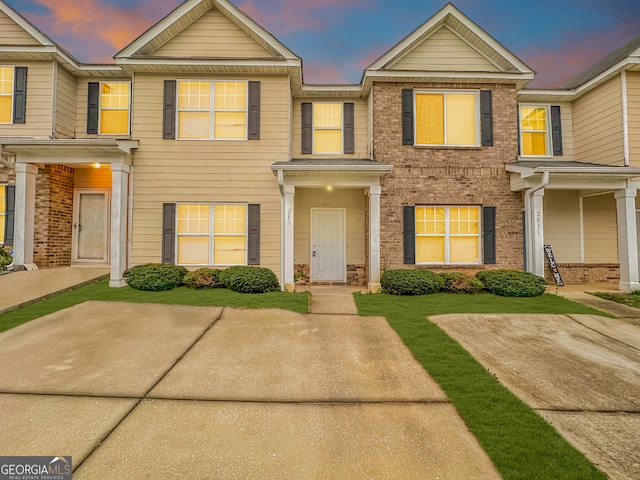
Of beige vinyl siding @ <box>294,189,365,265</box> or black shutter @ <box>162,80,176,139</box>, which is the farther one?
beige vinyl siding @ <box>294,189,365,265</box>

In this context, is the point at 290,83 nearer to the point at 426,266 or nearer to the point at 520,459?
the point at 426,266

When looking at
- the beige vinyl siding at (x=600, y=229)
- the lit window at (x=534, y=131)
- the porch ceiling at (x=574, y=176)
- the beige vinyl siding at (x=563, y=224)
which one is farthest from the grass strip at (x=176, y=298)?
the beige vinyl siding at (x=600, y=229)

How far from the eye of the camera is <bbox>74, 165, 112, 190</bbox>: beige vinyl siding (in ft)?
37.5

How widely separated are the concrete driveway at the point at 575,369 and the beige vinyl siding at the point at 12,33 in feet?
49.1

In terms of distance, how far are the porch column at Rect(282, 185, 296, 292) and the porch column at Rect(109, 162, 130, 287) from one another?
476cm

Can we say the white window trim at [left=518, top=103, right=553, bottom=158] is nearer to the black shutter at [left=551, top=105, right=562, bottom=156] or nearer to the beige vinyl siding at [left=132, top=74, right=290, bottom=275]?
the black shutter at [left=551, top=105, right=562, bottom=156]

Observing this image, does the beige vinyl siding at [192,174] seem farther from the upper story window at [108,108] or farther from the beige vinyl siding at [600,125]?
the beige vinyl siding at [600,125]

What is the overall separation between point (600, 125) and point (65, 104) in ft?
60.5

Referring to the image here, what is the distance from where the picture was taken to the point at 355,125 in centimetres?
1166

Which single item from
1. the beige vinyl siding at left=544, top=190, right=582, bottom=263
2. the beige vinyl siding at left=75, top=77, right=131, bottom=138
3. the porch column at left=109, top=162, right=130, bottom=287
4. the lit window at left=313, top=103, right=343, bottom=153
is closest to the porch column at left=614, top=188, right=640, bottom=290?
→ the beige vinyl siding at left=544, top=190, right=582, bottom=263

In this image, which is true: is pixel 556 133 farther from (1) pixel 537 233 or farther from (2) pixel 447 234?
(2) pixel 447 234

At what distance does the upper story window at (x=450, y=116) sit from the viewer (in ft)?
35.2

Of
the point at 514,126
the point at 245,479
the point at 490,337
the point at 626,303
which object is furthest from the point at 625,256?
the point at 245,479

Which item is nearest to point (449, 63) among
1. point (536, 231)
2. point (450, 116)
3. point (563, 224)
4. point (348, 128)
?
point (450, 116)
